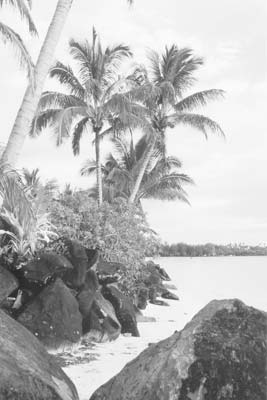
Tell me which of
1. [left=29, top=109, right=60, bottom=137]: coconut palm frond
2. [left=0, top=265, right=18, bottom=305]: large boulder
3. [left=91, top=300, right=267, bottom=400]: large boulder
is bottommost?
[left=91, top=300, right=267, bottom=400]: large boulder

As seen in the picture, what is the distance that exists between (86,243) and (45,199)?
186cm

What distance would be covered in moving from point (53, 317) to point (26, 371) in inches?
107

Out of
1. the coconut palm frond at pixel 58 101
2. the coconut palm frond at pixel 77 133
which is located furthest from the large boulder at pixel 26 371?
the coconut palm frond at pixel 77 133

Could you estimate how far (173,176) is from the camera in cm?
2475

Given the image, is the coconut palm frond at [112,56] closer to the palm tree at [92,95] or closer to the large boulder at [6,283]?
the palm tree at [92,95]

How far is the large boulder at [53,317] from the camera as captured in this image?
20.2 ft

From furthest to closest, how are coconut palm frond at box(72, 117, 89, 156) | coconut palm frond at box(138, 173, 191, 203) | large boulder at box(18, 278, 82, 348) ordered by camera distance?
1. coconut palm frond at box(138, 173, 191, 203)
2. coconut palm frond at box(72, 117, 89, 156)
3. large boulder at box(18, 278, 82, 348)

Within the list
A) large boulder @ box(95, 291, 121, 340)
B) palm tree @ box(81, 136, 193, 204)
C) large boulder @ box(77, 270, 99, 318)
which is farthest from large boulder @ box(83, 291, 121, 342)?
palm tree @ box(81, 136, 193, 204)

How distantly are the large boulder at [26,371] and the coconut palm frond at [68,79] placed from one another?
49.8 feet

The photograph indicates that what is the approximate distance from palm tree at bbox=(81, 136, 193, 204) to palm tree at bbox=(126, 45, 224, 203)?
1.79 meters

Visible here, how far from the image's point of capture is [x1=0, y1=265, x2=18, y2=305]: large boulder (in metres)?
6.53

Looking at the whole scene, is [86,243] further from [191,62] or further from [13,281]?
[191,62]

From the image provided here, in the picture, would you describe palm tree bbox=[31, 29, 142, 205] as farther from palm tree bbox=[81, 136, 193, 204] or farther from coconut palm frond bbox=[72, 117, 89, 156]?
palm tree bbox=[81, 136, 193, 204]

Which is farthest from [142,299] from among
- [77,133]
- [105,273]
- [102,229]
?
[77,133]
